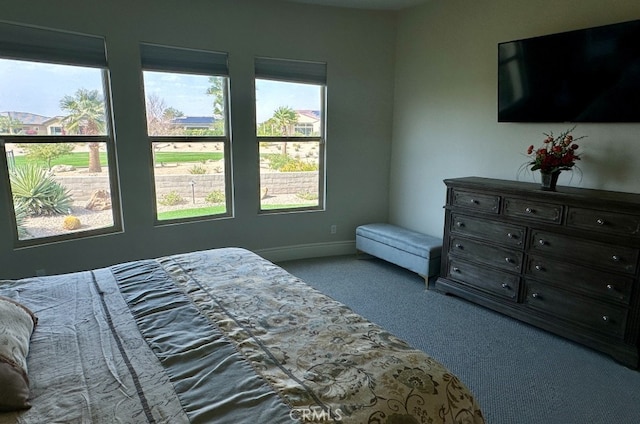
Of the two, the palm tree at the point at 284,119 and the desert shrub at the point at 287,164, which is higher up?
the palm tree at the point at 284,119

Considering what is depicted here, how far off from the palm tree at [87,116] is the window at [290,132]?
1.51 m

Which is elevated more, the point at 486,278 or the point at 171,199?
the point at 171,199

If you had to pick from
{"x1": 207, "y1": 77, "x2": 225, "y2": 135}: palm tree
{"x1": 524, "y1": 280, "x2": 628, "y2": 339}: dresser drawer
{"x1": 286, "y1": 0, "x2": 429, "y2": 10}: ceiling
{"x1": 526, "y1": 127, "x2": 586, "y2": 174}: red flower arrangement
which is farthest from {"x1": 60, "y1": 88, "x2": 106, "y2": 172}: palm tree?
{"x1": 524, "y1": 280, "x2": 628, "y2": 339}: dresser drawer

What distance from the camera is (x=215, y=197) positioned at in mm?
4262

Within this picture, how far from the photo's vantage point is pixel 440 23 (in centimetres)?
413

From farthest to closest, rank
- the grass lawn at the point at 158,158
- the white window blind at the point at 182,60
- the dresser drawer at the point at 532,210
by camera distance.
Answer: the white window blind at the point at 182,60 < the grass lawn at the point at 158,158 < the dresser drawer at the point at 532,210

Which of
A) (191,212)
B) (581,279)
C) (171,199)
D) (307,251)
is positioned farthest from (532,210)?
(171,199)

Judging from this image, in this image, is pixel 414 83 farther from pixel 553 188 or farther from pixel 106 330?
pixel 106 330

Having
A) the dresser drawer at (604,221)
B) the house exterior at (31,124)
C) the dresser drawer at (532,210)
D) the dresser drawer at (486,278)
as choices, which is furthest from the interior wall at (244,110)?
the dresser drawer at (604,221)

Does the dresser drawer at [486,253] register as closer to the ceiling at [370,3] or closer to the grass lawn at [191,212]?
the grass lawn at [191,212]

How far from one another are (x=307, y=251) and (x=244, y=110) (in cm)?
178

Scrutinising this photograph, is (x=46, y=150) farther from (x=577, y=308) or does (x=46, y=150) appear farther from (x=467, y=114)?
(x=577, y=308)

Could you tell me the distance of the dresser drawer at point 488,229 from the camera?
10.2ft

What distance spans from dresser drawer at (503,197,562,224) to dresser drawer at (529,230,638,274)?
11cm
